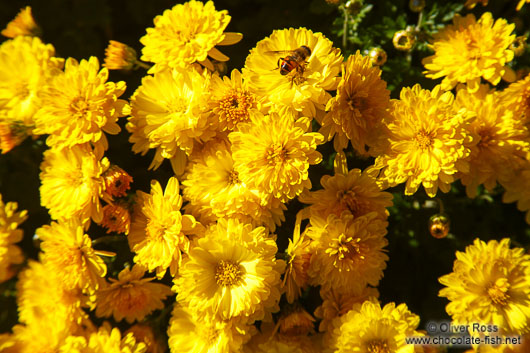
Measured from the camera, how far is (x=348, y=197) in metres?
1.76

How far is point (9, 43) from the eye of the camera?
2.15 m

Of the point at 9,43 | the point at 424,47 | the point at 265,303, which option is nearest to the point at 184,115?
the point at 265,303

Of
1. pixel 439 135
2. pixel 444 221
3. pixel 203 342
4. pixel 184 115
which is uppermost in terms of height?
pixel 184 115

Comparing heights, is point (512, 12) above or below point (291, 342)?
above

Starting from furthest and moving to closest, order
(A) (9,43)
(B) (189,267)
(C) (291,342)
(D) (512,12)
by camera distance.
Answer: (D) (512,12)
(A) (9,43)
(C) (291,342)
(B) (189,267)

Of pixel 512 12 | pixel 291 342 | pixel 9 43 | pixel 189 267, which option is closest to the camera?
pixel 189 267

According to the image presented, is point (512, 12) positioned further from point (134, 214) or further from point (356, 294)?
point (134, 214)

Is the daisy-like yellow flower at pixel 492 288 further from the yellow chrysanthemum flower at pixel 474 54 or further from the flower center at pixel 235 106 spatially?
the flower center at pixel 235 106

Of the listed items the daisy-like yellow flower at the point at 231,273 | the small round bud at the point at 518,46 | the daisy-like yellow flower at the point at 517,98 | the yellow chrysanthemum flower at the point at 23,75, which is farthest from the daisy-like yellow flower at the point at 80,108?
the small round bud at the point at 518,46

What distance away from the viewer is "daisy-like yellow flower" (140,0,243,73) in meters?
1.84

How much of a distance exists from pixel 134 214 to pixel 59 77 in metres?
0.65

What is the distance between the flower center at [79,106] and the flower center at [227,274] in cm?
83

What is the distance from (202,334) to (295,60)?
1158 mm

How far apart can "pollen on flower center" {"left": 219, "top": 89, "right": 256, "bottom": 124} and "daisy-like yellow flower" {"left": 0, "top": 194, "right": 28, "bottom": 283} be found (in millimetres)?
1145
